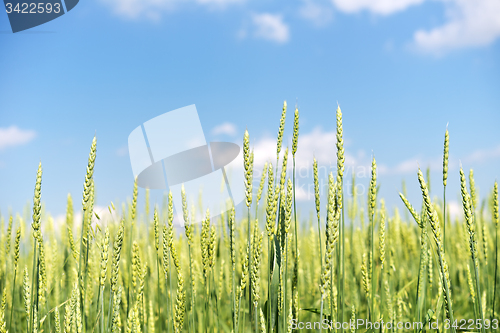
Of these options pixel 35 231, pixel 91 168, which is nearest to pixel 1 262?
pixel 35 231

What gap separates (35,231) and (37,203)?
0.09m

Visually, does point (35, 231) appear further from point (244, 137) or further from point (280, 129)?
point (280, 129)

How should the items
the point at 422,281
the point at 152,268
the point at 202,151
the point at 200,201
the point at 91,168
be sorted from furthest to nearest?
the point at 202,151, the point at 200,201, the point at 152,268, the point at 422,281, the point at 91,168

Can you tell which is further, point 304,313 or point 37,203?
point 304,313

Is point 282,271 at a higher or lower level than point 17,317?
higher

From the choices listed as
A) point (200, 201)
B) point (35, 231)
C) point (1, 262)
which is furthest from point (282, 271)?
point (1, 262)

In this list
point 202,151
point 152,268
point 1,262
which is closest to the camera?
point 152,268

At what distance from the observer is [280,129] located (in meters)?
1.22

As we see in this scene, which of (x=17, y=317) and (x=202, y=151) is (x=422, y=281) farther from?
(x=17, y=317)

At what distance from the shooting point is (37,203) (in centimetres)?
108

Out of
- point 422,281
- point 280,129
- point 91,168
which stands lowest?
point 422,281

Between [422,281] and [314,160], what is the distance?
711 millimetres

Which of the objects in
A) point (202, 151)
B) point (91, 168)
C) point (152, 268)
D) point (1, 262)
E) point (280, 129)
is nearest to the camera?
point (91, 168)

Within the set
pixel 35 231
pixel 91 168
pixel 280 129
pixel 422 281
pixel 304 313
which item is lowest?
pixel 304 313
